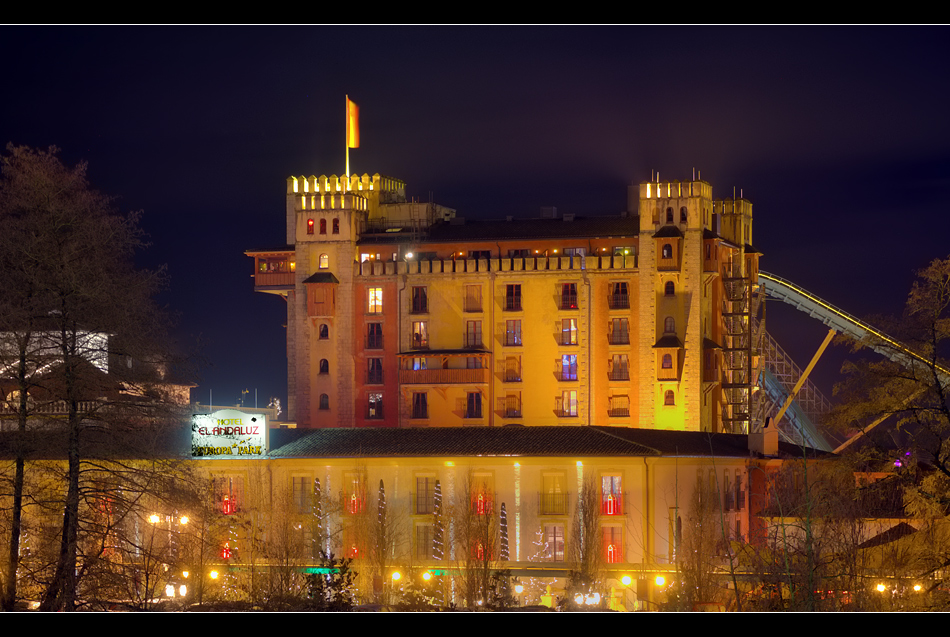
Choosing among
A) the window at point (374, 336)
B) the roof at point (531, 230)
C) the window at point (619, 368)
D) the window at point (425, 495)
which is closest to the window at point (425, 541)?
the window at point (425, 495)

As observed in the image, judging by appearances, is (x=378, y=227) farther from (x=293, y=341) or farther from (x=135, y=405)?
(x=135, y=405)

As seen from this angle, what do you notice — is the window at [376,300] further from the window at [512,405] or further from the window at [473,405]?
the window at [512,405]

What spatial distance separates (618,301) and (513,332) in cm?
665

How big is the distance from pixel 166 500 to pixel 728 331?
64.3 metres

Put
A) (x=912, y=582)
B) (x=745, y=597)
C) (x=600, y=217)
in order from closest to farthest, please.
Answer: (x=912, y=582), (x=745, y=597), (x=600, y=217)

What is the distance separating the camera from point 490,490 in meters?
68.9

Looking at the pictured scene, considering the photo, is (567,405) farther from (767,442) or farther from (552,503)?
(552,503)

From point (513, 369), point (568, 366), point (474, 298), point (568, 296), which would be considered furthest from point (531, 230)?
point (568, 366)

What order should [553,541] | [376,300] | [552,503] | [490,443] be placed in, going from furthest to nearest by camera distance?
[376,300] < [490,443] < [553,541] < [552,503]

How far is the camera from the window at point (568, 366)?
92.6 meters

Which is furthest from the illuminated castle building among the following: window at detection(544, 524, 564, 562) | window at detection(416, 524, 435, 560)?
window at detection(416, 524, 435, 560)

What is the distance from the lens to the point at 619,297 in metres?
92.6

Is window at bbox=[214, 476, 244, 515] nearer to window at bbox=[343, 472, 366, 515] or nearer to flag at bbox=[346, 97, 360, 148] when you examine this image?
window at bbox=[343, 472, 366, 515]
